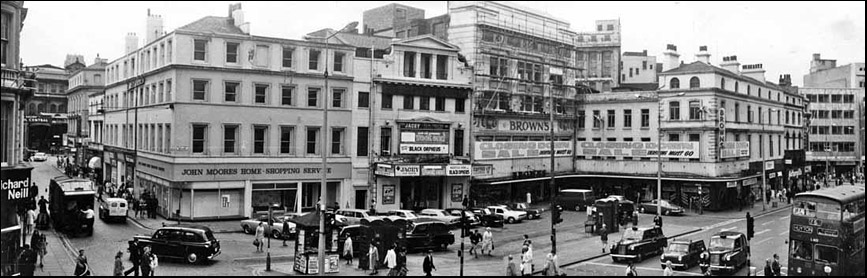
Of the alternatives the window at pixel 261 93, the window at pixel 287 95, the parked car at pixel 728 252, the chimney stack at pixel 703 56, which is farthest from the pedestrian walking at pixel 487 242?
the chimney stack at pixel 703 56

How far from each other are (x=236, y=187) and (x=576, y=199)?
80.3ft

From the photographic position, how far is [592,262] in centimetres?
3241

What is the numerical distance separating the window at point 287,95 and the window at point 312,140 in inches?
87.3

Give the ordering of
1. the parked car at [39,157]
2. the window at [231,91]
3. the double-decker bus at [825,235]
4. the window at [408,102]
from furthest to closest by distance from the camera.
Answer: the parked car at [39,157] < the window at [408,102] < the window at [231,91] < the double-decker bus at [825,235]

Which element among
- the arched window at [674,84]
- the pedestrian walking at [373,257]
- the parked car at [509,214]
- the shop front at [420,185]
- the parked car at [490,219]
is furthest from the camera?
the arched window at [674,84]

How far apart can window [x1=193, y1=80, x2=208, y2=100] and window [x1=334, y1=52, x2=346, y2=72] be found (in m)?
8.30

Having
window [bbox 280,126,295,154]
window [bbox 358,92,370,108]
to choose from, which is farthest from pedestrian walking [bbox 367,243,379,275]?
window [bbox 358,92,370,108]

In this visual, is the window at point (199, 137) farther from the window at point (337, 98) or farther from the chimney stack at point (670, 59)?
the chimney stack at point (670, 59)

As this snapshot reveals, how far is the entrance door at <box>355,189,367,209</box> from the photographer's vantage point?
48250 millimetres

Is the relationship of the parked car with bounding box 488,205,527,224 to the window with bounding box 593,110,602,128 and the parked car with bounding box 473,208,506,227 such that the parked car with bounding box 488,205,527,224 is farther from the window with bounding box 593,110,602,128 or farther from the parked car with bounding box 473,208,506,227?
the window with bounding box 593,110,602,128

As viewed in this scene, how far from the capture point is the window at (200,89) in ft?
140

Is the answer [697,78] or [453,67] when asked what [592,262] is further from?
[697,78]

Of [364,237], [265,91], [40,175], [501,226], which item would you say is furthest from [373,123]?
[40,175]

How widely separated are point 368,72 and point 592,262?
2169cm
